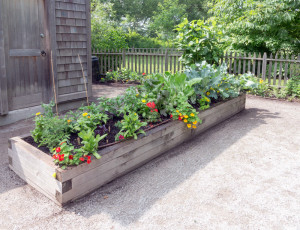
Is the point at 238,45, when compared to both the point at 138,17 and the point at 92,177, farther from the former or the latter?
the point at 138,17

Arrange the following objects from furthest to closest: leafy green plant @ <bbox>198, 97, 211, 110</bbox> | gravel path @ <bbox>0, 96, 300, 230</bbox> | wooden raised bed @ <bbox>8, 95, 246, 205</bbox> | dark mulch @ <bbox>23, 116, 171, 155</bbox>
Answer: leafy green plant @ <bbox>198, 97, 211, 110</bbox>, dark mulch @ <bbox>23, 116, 171, 155</bbox>, wooden raised bed @ <bbox>8, 95, 246, 205</bbox>, gravel path @ <bbox>0, 96, 300, 230</bbox>

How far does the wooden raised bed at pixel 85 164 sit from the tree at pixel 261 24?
6842 millimetres

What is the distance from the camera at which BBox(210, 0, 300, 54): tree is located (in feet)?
28.6

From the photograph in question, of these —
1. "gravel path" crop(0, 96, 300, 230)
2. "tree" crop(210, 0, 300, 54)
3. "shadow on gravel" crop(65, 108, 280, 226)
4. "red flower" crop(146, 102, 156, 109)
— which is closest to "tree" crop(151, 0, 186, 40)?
"tree" crop(210, 0, 300, 54)

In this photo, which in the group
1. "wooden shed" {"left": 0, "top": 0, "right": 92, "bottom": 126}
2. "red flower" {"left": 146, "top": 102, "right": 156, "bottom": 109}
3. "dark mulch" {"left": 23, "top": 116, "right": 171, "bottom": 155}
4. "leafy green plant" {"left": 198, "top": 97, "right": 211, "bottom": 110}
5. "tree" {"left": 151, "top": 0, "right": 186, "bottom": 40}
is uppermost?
"tree" {"left": 151, "top": 0, "right": 186, "bottom": 40}

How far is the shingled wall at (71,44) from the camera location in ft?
17.5

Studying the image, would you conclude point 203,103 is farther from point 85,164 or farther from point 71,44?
point 71,44

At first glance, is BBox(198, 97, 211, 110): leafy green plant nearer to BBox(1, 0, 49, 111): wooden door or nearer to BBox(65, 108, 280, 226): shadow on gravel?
BBox(65, 108, 280, 226): shadow on gravel

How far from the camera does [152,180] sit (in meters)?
2.90

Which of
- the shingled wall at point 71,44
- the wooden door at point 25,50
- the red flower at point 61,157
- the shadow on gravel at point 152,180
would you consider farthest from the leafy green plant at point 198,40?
the red flower at point 61,157

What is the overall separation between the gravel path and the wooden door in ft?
4.99

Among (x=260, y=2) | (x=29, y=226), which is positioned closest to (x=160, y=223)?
(x=29, y=226)

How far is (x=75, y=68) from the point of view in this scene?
227 inches

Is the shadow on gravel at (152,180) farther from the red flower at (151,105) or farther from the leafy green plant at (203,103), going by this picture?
the red flower at (151,105)
